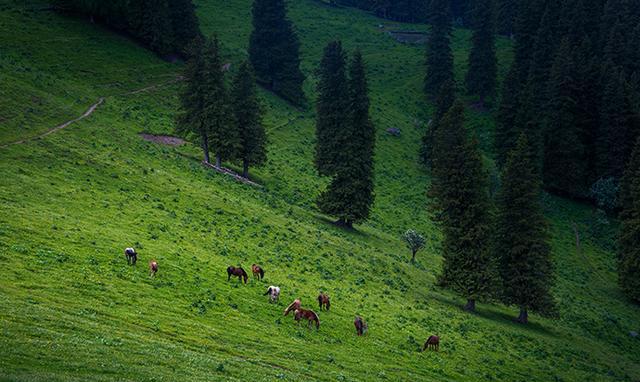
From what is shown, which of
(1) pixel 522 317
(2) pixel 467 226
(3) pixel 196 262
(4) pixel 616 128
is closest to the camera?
(3) pixel 196 262

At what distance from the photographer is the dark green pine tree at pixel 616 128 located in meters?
91.4

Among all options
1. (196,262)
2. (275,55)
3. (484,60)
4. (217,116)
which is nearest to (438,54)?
(484,60)

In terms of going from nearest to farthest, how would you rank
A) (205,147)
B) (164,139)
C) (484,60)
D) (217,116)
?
(217,116)
(205,147)
(164,139)
(484,60)

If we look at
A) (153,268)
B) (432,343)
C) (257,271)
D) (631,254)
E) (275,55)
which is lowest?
(631,254)

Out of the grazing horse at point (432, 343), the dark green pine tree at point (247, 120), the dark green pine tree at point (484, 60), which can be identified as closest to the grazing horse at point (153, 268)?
the grazing horse at point (432, 343)

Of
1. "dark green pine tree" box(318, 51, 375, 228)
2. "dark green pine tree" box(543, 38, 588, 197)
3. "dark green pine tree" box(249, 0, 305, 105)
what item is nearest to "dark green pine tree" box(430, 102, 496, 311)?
"dark green pine tree" box(318, 51, 375, 228)

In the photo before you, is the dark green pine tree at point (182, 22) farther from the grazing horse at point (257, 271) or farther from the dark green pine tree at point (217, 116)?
the grazing horse at point (257, 271)

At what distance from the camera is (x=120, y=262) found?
34031 millimetres

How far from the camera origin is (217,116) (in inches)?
2694

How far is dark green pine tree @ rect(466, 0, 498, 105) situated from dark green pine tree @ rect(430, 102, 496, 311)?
7013 cm

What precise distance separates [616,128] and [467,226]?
56392mm

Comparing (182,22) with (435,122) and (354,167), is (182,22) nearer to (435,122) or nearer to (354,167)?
(435,122)

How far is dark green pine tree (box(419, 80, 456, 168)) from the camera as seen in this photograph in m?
92.7

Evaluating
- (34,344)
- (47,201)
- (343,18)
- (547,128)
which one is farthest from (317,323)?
(343,18)
